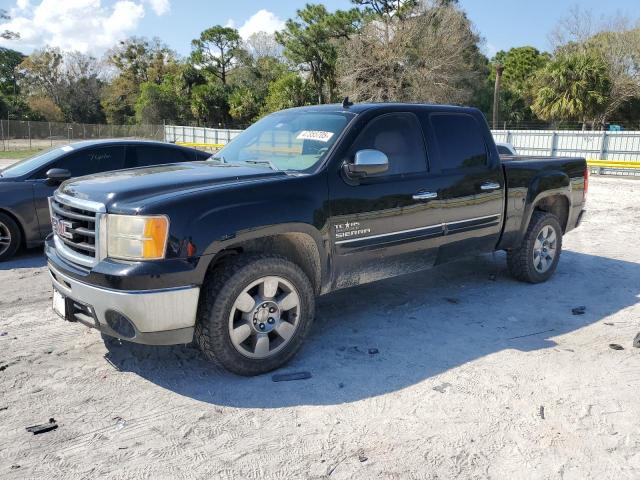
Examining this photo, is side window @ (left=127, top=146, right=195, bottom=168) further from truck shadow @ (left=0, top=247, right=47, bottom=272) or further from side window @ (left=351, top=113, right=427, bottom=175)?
side window @ (left=351, top=113, right=427, bottom=175)

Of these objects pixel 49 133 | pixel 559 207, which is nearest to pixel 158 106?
pixel 49 133

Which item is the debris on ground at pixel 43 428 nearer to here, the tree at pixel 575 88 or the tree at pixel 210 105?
the tree at pixel 575 88

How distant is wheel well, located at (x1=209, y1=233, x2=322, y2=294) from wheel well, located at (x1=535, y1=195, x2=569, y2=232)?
3416mm

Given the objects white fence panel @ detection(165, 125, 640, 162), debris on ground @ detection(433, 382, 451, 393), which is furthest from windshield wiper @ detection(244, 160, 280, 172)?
white fence panel @ detection(165, 125, 640, 162)

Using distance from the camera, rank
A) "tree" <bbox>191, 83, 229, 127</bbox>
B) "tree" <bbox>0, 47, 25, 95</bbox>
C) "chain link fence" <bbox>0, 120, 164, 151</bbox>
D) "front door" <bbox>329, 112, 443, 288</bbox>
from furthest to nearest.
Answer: "tree" <bbox>0, 47, 25, 95</bbox> → "tree" <bbox>191, 83, 229, 127</bbox> → "chain link fence" <bbox>0, 120, 164, 151</bbox> → "front door" <bbox>329, 112, 443, 288</bbox>

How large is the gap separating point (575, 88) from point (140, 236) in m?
36.3

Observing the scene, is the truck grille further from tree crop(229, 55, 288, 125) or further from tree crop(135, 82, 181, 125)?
tree crop(135, 82, 181, 125)

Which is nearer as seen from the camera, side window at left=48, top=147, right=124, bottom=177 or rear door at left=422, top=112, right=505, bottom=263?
rear door at left=422, top=112, right=505, bottom=263

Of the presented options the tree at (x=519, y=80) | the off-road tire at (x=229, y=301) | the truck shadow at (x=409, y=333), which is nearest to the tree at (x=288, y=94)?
the tree at (x=519, y=80)

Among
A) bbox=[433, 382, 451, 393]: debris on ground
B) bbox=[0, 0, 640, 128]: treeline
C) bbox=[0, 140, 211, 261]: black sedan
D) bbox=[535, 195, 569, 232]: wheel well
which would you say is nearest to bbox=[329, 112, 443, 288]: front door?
bbox=[433, 382, 451, 393]: debris on ground

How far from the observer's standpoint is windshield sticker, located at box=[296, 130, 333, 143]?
452 cm

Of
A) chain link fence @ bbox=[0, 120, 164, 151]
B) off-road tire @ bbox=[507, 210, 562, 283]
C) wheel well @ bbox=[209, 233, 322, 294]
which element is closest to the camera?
wheel well @ bbox=[209, 233, 322, 294]

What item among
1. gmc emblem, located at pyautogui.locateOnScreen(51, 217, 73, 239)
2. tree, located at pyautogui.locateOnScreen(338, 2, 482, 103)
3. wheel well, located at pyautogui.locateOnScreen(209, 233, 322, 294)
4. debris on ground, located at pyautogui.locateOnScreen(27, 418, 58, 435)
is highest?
tree, located at pyautogui.locateOnScreen(338, 2, 482, 103)

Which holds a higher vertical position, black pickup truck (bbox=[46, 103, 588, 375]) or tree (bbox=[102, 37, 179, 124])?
tree (bbox=[102, 37, 179, 124])
